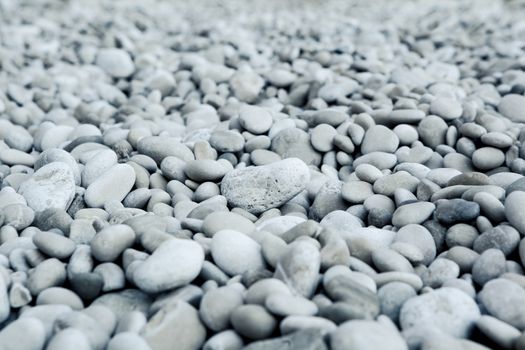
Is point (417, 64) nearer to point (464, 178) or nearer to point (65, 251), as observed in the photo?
point (464, 178)

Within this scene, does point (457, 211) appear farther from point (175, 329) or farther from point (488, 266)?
point (175, 329)

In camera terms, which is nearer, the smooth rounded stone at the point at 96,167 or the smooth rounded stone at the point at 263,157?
the smooth rounded stone at the point at 96,167

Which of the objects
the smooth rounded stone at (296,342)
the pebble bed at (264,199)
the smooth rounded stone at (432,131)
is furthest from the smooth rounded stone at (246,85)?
the smooth rounded stone at (296,342)

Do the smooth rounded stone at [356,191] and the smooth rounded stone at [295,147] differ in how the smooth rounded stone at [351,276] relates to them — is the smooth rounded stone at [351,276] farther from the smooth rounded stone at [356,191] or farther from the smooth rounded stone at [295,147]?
the smooth rounded stone at [295,147]

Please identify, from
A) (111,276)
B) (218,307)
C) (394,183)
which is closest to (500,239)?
(394,183)

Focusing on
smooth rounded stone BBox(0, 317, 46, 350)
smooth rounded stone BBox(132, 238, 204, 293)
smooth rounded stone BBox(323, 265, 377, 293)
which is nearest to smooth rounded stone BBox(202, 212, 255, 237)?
smooth rounded stone BBox(132, 238, 204, 293)

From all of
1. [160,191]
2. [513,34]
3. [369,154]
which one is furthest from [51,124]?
[513,34]
